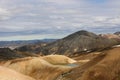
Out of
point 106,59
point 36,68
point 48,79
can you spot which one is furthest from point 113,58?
point 36,68

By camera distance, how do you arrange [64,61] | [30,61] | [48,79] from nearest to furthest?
[48,79] → [30,61] → [64,61]

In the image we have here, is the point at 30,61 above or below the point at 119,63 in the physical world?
below

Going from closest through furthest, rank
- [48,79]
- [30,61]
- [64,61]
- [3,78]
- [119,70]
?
[3,78] < [119,70] < [48,79] < [30,61] < [64,61]

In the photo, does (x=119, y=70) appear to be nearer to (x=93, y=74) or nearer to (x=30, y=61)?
(x=93, y=74)

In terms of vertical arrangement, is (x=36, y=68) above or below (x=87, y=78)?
below

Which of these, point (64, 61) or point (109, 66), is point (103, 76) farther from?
point (64, 61)

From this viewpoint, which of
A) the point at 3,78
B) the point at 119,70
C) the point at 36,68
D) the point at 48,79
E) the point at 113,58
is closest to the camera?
the point at 3,78

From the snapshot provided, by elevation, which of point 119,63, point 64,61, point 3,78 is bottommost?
point 64,61

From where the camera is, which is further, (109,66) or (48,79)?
(48,79)

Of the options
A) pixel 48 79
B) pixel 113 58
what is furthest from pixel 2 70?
pixel 48 79
